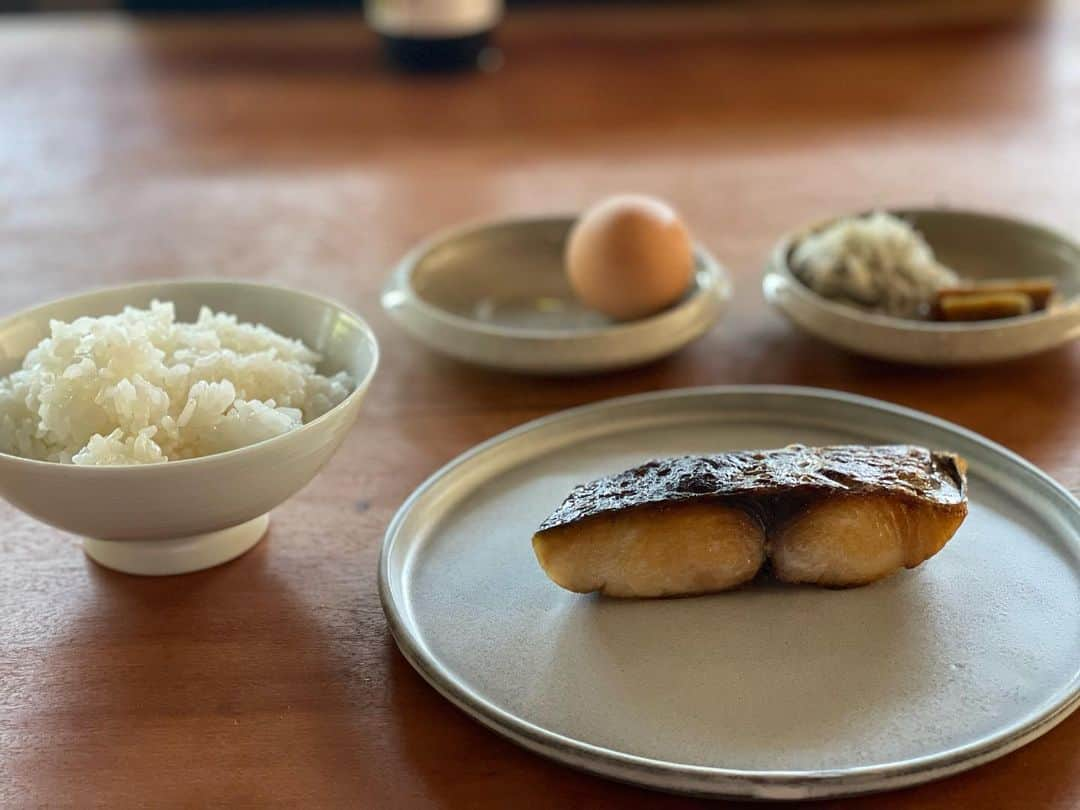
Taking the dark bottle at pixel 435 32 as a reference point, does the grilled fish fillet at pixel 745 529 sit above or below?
below

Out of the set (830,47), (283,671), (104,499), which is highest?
(830,47)

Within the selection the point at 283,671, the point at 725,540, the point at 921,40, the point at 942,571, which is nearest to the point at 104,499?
the point at 283,671

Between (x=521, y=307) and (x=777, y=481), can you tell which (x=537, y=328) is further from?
(x=777, y=481)

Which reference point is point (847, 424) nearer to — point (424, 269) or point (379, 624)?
point (379, 624)

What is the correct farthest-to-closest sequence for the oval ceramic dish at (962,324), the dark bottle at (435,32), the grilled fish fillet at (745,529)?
the dark bottle at (435,32) < the oval ceramic dish at (962,324) < the grilled fish fillet at (745,529)

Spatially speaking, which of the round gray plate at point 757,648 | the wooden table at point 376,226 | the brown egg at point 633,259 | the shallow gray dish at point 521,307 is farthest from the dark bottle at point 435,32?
the round gray plate at point 757,648

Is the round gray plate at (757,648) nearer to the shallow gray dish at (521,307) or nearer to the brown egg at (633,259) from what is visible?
the shallow gray dish at (521,307)

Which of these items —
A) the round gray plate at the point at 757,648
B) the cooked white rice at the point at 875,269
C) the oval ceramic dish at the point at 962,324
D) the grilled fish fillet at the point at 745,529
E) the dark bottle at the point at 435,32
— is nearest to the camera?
the round gray plate at the point at 757,648
